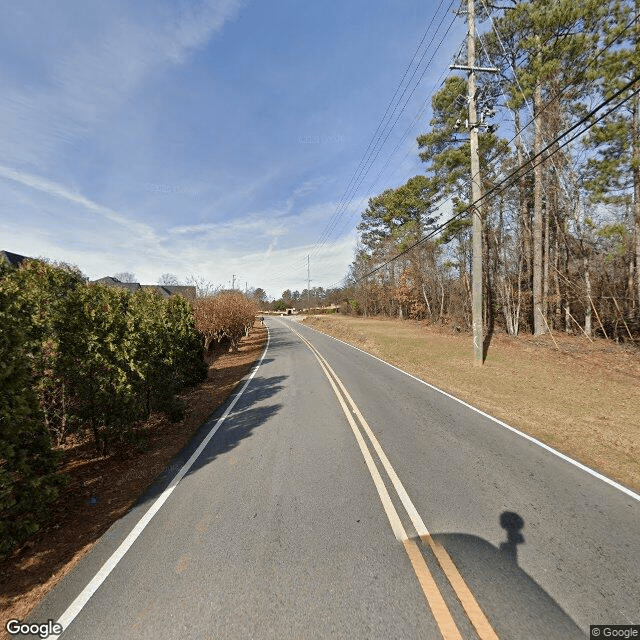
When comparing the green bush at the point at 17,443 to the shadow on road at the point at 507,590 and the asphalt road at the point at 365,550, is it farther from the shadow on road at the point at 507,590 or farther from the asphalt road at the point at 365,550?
the shadow on road at the point at 507,590

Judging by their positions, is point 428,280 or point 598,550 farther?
point 428,280

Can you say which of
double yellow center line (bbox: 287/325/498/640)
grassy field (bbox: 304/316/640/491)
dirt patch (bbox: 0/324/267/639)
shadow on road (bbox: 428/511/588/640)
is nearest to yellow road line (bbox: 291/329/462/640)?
double yellow center line (bbox: 287/325/498/640)

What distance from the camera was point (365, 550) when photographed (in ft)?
10.3

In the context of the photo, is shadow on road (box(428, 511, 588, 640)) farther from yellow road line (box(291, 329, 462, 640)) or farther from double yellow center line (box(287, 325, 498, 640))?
yellow road line (box(291, 329, 462, 640))

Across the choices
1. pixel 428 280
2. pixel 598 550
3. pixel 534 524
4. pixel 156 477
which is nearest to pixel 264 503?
pixel 156 477

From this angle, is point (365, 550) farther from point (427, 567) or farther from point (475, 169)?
point (475, 169)

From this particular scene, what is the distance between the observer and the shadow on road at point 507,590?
234cm

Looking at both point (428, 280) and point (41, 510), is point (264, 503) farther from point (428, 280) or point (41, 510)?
point (428, 280)

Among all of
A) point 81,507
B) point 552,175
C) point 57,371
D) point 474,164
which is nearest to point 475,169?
point 474,164

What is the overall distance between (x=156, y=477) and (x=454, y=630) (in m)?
4.36

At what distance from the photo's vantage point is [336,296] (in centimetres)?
6738

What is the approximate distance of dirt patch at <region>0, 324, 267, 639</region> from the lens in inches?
115

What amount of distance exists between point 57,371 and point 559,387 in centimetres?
1265

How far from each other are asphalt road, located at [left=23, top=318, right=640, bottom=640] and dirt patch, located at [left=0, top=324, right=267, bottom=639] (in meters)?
0.21
